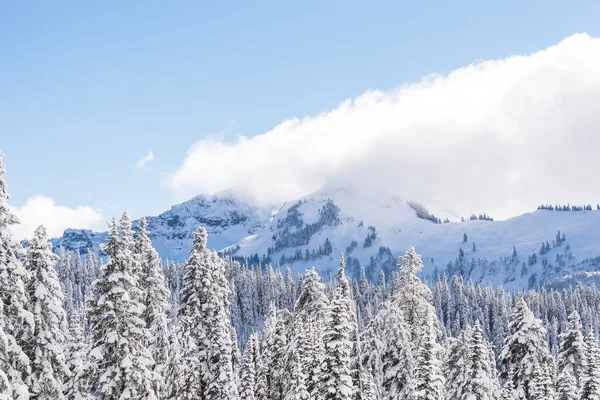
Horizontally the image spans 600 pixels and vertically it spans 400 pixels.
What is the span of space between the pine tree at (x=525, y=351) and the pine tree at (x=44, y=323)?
84.3 feet

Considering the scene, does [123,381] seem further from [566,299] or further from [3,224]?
[566,299]

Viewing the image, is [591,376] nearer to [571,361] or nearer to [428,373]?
[571,361]

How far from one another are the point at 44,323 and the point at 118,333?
3319mm

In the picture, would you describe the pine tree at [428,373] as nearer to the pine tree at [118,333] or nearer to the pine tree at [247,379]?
the pine tree at [118,333]

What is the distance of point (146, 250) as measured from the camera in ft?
109

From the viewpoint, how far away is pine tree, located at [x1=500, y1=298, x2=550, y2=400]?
111 ft

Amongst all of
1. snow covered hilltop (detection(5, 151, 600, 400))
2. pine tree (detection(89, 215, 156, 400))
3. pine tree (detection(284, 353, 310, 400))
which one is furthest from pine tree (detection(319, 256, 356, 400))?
pine tree (detection(89, 215, 156, 400))

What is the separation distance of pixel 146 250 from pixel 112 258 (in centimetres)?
628

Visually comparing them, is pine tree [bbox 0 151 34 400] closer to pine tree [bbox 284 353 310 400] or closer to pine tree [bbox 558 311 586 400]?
pine tree [bbox 284 353 310 400]

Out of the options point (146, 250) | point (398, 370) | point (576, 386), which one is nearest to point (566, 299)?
point (576, 386)

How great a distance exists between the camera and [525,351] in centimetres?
3456

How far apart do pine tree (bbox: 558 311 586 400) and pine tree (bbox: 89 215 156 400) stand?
31040mm

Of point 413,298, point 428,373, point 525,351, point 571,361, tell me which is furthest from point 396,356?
point 571,361

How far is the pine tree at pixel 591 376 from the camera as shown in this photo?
127ft
